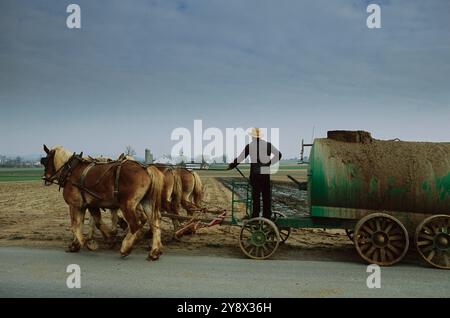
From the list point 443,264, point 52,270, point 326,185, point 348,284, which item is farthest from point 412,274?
point 52,270

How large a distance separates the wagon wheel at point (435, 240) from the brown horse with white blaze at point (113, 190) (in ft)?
17.0

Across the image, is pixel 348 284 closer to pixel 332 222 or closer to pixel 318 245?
pixel 332 222

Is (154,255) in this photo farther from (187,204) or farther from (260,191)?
(187,204)

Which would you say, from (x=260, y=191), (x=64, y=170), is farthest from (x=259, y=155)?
(x=64, y=170)

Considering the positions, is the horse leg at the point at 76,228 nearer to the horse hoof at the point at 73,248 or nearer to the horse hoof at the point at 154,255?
the horse hoof at the point at 73,248

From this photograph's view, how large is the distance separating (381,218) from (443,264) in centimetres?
138

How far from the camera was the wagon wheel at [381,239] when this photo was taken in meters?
7.22

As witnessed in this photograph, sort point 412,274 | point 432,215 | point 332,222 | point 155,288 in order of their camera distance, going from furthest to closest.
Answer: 1. point 332,222
2. point 432,215
3. point 412,274
4. point 155,288

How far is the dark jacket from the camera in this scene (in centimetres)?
836

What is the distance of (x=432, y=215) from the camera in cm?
721

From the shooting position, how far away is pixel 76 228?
8445 mm

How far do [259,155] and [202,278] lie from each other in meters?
3.15

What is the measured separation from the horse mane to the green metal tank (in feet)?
18.8

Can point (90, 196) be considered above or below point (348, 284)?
above
